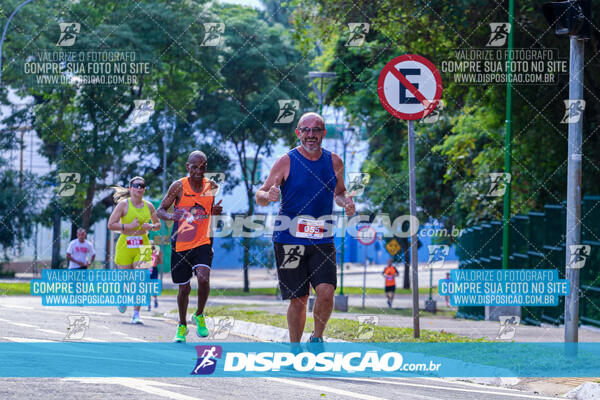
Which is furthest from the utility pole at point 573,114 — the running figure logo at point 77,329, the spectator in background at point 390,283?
the spectator in background at point 390,283

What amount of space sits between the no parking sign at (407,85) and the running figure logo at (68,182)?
1282cm

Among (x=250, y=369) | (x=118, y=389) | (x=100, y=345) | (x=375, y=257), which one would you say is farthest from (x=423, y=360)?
(x=375, y=257)

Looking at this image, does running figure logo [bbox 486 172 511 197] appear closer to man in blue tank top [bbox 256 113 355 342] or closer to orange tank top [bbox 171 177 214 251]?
orange tank top [bbox 171 177 214 251]

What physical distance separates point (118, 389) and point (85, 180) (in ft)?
83.4

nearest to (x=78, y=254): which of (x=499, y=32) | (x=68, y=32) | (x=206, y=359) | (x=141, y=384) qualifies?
(x=499, y=32)

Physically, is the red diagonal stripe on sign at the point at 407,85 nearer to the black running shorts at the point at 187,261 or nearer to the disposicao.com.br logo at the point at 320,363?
the disposicao.com.br logo at the point at 320,363

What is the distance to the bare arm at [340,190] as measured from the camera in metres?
7.67

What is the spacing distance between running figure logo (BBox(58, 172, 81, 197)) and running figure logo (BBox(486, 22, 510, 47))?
1040 cm

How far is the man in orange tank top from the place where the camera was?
30.5ft

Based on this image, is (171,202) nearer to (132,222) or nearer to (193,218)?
(193,218)

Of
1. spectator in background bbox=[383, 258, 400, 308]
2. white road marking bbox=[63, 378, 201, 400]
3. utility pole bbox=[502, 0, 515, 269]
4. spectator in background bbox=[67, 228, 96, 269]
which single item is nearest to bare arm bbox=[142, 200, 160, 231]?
white road marking bbox=[63, 378, 201, 400]

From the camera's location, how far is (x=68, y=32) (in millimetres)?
30438

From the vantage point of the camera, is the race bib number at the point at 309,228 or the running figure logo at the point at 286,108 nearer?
the race bib number at the point at 309,228

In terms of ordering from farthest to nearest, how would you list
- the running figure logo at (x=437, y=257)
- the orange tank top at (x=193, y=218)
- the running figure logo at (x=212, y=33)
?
the running figure logo at (x=437, y=257) < the running figure logo at (x=212, y=33) < the orange tank top at (x=193, y=218)
